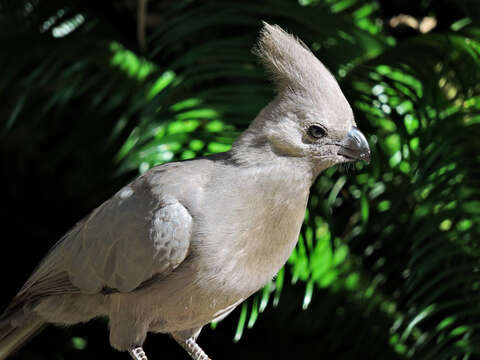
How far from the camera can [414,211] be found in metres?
2.84

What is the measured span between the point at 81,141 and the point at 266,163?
5.85 ft

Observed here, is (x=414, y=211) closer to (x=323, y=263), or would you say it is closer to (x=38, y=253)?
(x=323, y=263)

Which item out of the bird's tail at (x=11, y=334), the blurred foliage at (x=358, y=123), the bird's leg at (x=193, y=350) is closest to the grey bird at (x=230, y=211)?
the bird's leg at (x=193, y=350)

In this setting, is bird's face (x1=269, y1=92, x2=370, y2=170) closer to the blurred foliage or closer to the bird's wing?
the bird's wing

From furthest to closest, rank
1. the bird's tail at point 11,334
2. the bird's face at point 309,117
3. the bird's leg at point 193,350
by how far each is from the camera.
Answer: the bird's tail at point 11,334
the bird's leg at point 193,350
the bird's face at point 309,117

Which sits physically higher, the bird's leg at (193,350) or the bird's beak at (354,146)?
the bird's beak at (354,146)

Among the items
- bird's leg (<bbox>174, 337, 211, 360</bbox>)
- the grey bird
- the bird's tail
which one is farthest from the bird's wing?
bird's leg (<bbox>174, 337, 211, 360</bbox>)

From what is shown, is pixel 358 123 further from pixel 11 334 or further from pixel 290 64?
pixel 11 334

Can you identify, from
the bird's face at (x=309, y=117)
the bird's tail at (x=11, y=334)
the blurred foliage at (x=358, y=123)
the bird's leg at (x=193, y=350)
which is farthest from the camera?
the blurred foliage at (x=358, y=123)

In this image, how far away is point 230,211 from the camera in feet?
6.04

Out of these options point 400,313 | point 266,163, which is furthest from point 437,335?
point 266,163

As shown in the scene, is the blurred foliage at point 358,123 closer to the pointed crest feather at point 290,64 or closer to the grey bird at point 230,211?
the grey bird at point 230,211

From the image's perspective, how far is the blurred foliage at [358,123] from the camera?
2.69m

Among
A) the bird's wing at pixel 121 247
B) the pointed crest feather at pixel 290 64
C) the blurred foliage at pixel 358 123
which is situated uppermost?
the pointed crest feather at pixel 290 64
